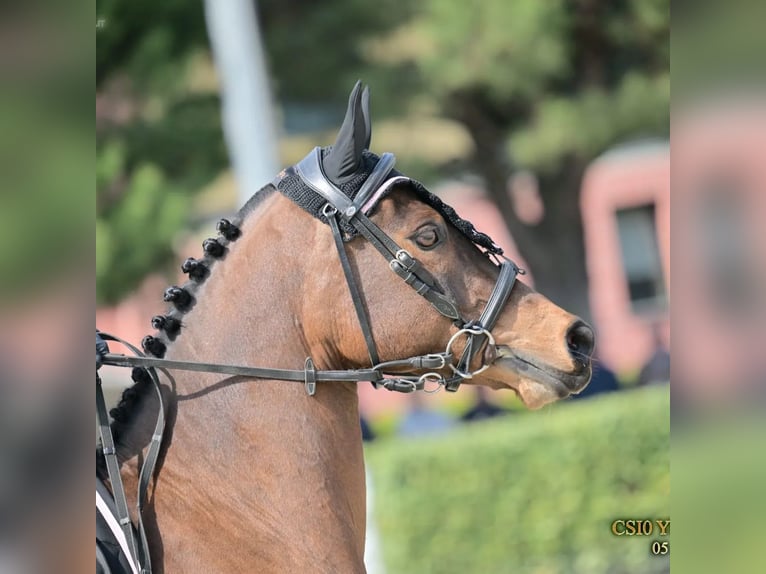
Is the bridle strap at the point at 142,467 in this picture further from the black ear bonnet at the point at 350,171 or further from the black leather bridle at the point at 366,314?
the black ear bonnet at the point at 350,171

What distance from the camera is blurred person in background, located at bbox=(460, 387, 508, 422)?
9836 millimetres

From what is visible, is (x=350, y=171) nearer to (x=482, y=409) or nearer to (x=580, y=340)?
(x=580, y=340)

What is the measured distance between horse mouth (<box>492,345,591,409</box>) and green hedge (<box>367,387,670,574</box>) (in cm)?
410

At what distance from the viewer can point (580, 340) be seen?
8.45ft

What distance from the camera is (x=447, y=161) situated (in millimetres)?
9547

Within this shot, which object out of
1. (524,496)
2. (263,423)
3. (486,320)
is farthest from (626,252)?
(263,423)

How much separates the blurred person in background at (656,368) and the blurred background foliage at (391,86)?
2196 mm

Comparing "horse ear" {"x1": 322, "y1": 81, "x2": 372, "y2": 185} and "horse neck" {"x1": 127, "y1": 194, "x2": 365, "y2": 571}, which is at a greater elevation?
"horse ear" {"x1": 322, "y1": 81, "x2": 372, "y2": 185}

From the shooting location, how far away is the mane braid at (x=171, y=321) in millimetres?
2488

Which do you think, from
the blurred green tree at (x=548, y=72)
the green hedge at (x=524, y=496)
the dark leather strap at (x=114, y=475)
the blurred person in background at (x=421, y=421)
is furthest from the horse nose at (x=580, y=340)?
the blurred person in background at (x=421, y=421)

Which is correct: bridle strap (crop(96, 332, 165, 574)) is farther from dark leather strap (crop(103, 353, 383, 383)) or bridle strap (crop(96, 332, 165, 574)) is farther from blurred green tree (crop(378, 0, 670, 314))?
blurred green tree (crop(378, 0, 670, 314))

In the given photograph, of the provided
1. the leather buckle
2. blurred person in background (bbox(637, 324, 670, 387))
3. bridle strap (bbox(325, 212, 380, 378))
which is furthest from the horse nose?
blurred person in background (bbox(637, 324, 670, 387))

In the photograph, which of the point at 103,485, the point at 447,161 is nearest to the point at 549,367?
the point at 103,485
